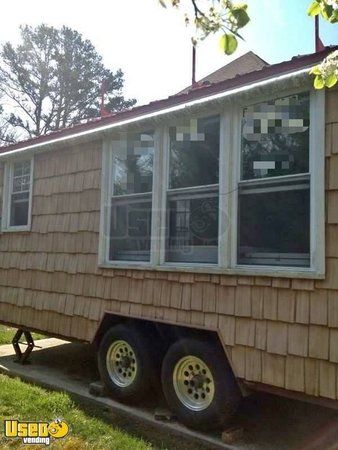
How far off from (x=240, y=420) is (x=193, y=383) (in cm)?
56

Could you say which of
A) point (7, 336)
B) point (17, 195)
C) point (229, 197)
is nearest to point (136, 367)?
point (229, 197)

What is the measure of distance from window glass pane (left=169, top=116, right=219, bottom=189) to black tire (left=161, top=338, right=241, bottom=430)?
4.67ft

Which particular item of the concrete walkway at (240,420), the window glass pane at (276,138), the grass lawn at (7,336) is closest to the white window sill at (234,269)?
the window glass pane at (276,138)

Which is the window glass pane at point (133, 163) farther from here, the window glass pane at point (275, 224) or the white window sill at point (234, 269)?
the window glass pane at point (275, 224)

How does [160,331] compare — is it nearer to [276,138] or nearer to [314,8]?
[276,138]

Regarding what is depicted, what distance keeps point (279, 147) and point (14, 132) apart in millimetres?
22149

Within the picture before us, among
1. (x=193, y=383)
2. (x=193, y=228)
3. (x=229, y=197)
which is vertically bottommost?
(x=193, y=383)

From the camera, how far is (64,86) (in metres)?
22.7

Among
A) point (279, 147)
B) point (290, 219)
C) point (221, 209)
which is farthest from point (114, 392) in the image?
point (279, 147)

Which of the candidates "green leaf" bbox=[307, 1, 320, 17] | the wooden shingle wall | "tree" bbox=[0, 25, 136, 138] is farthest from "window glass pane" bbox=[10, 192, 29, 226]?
"tree" bbox=[0, 25, 136, 138]

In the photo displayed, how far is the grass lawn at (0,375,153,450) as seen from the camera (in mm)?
3670

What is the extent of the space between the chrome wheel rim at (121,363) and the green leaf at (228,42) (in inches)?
126

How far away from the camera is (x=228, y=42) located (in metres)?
2.12

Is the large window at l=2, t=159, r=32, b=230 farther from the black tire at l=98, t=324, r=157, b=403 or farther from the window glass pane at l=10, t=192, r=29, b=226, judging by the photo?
the black tire at l=98, t=324, r=157, b=403
